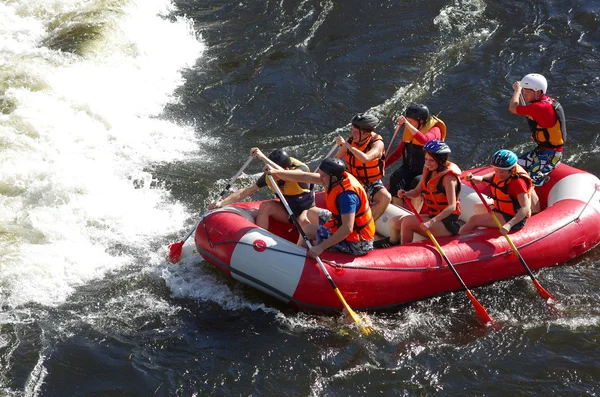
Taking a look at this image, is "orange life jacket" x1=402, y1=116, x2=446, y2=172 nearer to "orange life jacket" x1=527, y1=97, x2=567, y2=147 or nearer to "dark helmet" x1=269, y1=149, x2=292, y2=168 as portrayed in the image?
"orange life jacket" x1=527, y1=97, x2=567, y2=147

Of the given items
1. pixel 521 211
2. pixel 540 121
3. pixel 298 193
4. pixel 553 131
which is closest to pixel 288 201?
pixel 298 193

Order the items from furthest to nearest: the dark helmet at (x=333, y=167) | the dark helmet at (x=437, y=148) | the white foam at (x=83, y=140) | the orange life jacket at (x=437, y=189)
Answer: the white foam at (x=83, y=140) < the orange life jacket at (x=437, y=189) < the dark helmet at (x=437, y=148) < the dark helmet at (x=333, y=167)

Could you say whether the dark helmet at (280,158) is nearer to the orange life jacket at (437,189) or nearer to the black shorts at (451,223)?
the orange life jacket at (437,189)

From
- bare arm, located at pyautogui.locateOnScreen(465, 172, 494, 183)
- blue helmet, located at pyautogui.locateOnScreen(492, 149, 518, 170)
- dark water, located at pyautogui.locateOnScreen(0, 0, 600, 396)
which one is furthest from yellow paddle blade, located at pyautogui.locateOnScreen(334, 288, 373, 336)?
blue helmet, located at pyautogui.locateOnScreen(492, 149, 518, 170)

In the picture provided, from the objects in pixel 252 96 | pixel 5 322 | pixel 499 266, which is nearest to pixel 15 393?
pixel 5 322

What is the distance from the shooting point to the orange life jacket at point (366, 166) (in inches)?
296

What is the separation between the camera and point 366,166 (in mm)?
7508

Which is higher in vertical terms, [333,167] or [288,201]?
[333,167]

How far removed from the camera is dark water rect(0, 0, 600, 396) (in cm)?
612

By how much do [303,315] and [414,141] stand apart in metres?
2.31

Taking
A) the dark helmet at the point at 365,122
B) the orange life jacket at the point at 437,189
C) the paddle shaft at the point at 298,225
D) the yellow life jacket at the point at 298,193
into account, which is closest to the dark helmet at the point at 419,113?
the dark helmet at the point at 365,122

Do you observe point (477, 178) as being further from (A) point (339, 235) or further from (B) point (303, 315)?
(B) point (303, 315)

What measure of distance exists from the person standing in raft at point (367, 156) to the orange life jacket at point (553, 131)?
6.10 feet

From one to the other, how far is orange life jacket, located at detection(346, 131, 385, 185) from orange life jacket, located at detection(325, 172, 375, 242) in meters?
0.84
